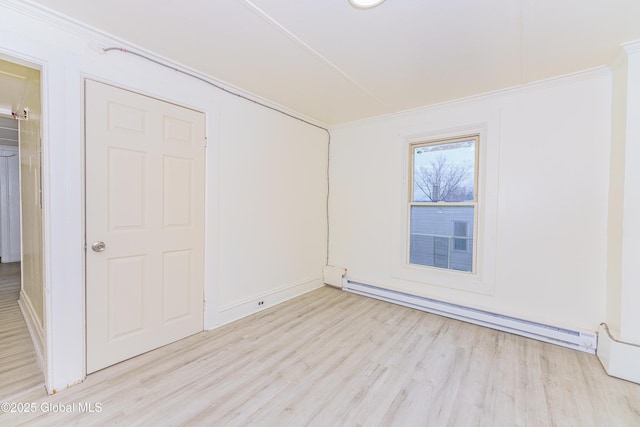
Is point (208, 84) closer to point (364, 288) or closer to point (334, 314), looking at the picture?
point (334, 314)

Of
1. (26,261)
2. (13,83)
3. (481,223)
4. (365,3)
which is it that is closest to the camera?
(365,3)

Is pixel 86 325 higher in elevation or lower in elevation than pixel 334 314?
higher

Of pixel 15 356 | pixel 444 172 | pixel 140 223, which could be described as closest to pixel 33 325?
pixel 15 356

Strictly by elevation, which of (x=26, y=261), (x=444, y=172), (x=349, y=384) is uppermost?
(x=444, y=172)

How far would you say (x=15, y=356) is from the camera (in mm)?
Answer: 2207

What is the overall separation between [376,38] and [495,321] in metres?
2.89

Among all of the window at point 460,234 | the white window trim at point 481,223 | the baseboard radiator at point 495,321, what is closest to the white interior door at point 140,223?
the baseboard radiator at point 495,321

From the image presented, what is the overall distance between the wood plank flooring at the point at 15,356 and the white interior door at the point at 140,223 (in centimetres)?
41

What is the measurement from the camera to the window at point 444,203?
3127 mm

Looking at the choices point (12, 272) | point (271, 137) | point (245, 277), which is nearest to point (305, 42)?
point (271, 137)

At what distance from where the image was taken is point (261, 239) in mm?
3236

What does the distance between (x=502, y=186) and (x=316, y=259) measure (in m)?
2.53

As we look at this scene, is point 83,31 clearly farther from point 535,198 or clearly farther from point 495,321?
point 495,321

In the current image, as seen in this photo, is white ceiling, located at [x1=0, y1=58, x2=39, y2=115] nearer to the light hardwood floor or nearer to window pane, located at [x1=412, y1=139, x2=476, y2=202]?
the light hardwood floor
